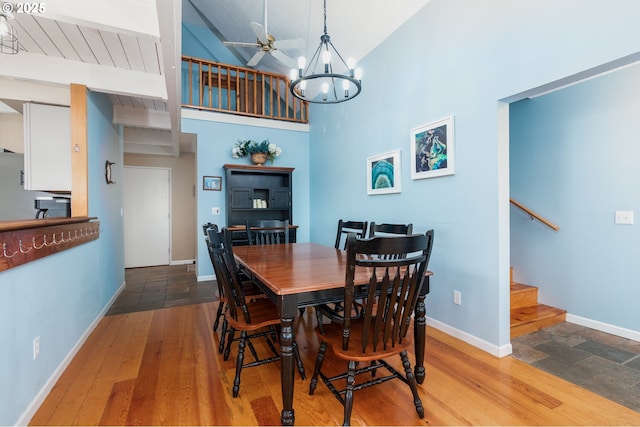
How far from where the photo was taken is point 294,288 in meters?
1.36

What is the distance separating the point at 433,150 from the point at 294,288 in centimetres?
194

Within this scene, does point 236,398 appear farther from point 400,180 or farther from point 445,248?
point 400,180

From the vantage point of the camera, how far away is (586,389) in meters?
1.71

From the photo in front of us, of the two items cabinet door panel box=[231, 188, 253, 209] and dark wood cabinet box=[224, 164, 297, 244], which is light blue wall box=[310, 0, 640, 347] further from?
cabinet door panel box=[231, 188, 253, 209]

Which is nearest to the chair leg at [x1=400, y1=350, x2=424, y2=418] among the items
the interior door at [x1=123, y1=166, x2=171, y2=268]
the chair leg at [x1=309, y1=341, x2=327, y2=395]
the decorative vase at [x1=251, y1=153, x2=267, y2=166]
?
the chair leg at [x1=309, y1=341, x2=327, y2=395]

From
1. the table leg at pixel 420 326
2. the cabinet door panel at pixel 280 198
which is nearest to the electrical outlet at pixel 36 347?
the table leg at pixel 420 326

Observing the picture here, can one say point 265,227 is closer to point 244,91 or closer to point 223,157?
point 223,157

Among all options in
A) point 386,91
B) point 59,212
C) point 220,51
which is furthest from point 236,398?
point 220,51

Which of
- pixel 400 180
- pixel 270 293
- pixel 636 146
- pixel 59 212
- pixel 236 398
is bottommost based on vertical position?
pixel 236 398

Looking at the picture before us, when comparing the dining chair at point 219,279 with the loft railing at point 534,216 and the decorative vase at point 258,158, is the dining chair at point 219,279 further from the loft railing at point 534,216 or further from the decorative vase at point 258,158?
the loft railing at point 534,216

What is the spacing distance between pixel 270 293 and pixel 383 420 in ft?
2.86

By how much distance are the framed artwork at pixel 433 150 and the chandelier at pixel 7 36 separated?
2.89 meters

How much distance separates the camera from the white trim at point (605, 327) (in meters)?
2.36

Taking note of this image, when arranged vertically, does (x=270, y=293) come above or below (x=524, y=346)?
above
